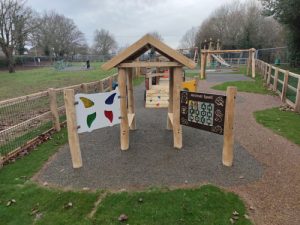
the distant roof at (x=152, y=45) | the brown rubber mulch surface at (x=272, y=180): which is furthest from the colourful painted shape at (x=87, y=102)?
the brown rubber mulch surface at (x=272, y=180)

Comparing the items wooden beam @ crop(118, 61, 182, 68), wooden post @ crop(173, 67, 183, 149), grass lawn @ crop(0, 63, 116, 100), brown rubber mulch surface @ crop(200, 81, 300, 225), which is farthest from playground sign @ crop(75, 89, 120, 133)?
grass lawn @ crop(0, 63, 116, 100)

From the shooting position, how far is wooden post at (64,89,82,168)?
14.5 feet

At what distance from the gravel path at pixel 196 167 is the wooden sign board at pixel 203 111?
2.36 ft

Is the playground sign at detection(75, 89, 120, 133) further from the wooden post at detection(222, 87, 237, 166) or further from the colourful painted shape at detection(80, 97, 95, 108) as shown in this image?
the wooden post at detection(222, 87, 237, 166)

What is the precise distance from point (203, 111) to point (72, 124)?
2457mm

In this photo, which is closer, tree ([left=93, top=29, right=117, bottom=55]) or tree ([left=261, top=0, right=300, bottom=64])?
tree ([left=261, top=0, right=300, bottom=64])

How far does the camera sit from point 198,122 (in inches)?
190

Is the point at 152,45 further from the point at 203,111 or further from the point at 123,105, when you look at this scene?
the point at 203,111

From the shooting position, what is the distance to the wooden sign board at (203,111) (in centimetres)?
447

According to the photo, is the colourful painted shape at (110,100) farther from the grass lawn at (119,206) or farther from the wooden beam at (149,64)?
the grass lawn at (119,206)

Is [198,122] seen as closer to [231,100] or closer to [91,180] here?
[231,100]

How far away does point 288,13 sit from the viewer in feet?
49.7

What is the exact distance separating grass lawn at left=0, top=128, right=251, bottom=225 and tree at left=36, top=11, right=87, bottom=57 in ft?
217

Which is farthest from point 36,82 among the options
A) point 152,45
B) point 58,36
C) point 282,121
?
point 58,36
